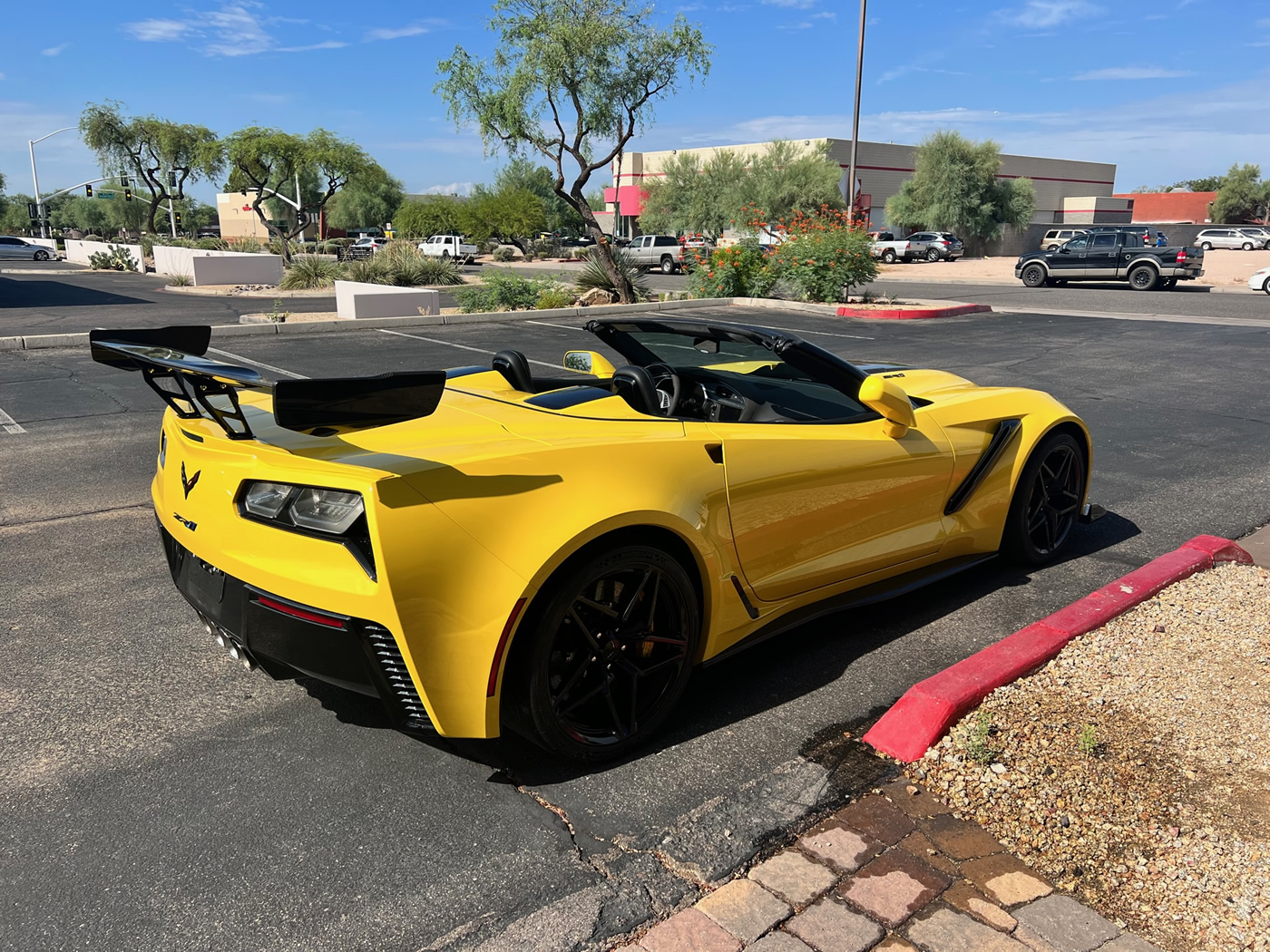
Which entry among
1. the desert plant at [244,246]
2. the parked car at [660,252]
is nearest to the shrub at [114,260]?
the desert plant at [244,246]

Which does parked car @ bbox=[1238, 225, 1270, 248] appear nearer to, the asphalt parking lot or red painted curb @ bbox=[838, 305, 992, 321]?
red painted curb @ bbox=[838, 305, 992, 321]

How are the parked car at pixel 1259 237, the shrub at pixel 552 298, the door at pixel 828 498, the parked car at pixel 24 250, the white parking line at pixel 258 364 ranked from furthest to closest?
the parked car at pixel 1259 237 < the parked car at pixel 24 250 < the shrub at pixel 552 298 < the white parking line at pixel 258 364 < the door at pixel 828 498

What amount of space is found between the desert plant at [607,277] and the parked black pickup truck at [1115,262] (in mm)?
17312

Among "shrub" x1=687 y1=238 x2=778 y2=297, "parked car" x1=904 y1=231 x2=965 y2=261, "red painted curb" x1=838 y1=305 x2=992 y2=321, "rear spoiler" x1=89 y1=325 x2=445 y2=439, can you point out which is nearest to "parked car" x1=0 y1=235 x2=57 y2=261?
"shrub" x1=687 y1=238 x2=778 y2=297

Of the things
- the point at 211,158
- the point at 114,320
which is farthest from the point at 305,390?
the point at 211,158

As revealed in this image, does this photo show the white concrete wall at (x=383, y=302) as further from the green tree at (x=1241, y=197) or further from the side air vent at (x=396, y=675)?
the green tree at (x=1241, y=197)

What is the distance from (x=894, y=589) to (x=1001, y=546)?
114 centimetres

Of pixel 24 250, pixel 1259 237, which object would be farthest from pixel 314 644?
pixel 24 250

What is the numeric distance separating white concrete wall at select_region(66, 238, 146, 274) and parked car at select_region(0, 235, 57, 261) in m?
2.25

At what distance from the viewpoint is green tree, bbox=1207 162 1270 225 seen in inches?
3275

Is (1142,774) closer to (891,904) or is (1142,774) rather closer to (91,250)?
(891,904)

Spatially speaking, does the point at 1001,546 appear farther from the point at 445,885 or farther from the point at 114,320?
the point at 114,320

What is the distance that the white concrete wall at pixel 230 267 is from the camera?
2988 centimetres

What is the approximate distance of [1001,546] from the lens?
15.3ft
